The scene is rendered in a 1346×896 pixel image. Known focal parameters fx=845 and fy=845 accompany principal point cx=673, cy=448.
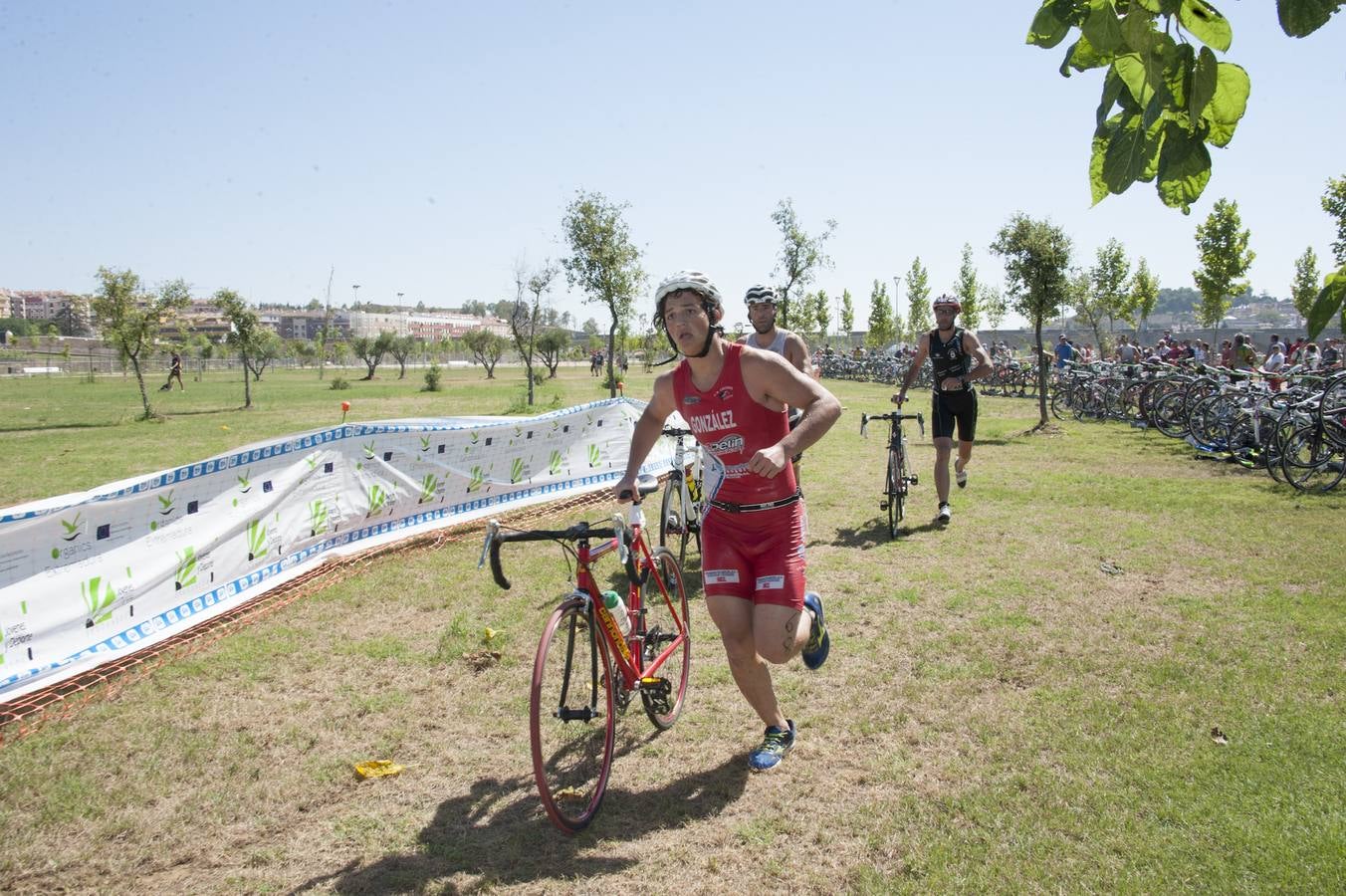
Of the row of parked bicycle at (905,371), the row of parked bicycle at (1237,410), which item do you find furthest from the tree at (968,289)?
the row of parked bicycle at (1237,410)

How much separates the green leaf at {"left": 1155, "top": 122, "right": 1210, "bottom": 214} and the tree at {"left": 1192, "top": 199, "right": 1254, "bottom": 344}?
124 feet

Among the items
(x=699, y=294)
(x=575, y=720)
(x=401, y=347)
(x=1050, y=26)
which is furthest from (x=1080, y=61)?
(x=401, y=347)

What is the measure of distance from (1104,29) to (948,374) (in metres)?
7.81

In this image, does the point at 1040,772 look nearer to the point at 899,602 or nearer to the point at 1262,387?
the point at 899,602

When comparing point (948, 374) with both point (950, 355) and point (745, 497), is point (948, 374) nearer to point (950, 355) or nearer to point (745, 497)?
point (950, 355)

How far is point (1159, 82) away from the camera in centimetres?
139

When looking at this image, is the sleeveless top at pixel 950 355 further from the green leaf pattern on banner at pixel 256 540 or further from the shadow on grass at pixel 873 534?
the green leaf pattern on banner at pixel 256 540

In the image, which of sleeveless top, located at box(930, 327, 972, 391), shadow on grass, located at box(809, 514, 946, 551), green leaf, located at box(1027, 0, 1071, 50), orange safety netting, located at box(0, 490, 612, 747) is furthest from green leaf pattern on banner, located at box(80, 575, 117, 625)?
sleeveless top, located at box(930, 327, 972, 391)

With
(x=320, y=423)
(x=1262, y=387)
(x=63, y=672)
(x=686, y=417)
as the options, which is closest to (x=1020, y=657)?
(x=686, y=417)

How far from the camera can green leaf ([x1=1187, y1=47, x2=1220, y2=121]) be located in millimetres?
1347

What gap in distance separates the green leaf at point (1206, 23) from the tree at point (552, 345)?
5220 cm

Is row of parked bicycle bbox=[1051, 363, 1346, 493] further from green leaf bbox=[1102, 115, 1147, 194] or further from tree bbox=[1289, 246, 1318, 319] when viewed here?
tree bbox=[1289, 246, 1318, 319]

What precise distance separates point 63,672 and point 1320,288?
243 inches

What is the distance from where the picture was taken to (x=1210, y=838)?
329 cm
